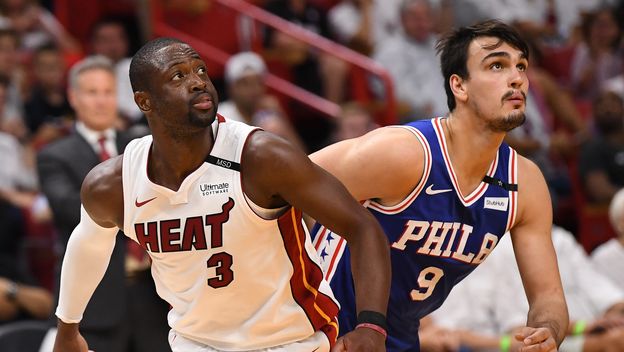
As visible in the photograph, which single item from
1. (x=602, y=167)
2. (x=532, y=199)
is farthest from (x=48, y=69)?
(x=532, y=199)

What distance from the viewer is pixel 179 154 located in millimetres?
3748

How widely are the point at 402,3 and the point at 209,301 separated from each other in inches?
301

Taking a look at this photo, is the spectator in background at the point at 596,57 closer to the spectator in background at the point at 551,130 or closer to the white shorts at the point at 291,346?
the spectator in background at the point at 551,130

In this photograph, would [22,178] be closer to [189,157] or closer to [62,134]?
[62,134]

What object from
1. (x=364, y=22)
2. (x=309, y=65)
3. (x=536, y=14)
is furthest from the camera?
(x=536, y=14)

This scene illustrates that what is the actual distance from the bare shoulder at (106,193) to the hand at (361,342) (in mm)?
982

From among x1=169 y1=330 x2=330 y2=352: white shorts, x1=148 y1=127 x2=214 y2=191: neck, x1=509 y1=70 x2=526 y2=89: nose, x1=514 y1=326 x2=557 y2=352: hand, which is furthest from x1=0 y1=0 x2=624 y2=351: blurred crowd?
x1=514 y1=326 x2=557 y2=352: hand

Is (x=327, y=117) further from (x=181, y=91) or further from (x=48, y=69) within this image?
(x=181, y=91)

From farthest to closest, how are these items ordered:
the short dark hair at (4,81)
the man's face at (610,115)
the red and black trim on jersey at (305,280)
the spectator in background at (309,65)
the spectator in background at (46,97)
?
the spectator in background at (309,65)
the man's face at (610,115)
the spectator in background at (46,97)
the short dark hair at (4,81)
the red and black trim on jersey at (305,280)

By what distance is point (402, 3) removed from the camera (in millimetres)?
11016

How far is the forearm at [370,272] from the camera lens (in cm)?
351

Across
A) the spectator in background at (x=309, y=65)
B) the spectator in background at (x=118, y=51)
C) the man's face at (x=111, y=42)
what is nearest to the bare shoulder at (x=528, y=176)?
the spectator in background at (x=118, y=51)

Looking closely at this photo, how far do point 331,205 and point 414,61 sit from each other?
284 inches

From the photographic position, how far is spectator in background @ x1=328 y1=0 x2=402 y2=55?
11.0m
